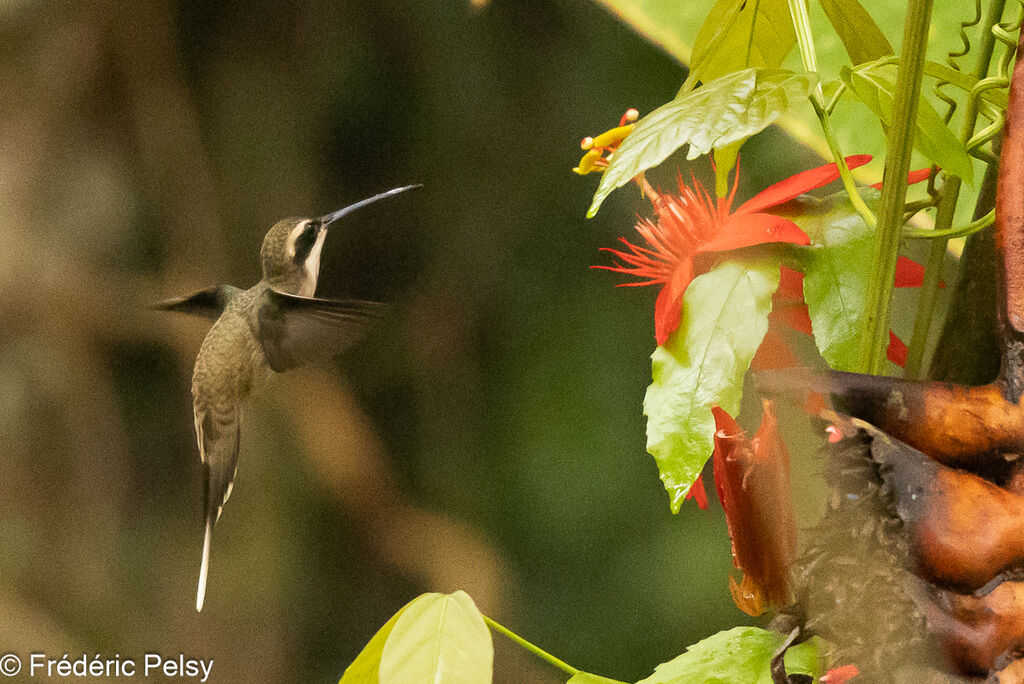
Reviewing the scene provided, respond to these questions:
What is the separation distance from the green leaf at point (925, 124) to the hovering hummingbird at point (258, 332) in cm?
38

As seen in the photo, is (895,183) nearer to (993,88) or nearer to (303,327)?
(993,88)

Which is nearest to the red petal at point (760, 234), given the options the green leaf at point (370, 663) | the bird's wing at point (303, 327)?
the green leaf at point (370, 663)

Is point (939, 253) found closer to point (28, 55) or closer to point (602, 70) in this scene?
point (602, 70)

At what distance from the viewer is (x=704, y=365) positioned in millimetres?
301

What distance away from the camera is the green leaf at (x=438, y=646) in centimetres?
36

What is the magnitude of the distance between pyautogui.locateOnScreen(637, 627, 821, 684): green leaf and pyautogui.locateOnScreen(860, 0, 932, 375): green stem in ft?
0.37

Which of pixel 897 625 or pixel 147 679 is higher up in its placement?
pixel 897 625

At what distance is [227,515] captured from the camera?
2.13 ft

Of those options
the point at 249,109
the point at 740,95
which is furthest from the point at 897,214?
the point at 249,109

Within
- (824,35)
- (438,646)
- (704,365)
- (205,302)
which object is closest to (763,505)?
(704,365)

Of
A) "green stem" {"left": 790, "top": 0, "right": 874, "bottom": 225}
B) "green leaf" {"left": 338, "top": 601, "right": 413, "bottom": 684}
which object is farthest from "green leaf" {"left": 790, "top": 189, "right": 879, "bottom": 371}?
"green leaf" {"left": 338, "top": 601, "right": 413, "bottom": 684}

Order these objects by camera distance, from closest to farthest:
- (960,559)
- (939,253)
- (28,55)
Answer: (960,559)
(939,253)
(28,55)

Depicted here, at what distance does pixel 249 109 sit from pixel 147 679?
47cm

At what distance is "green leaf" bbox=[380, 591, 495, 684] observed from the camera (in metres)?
0.36
